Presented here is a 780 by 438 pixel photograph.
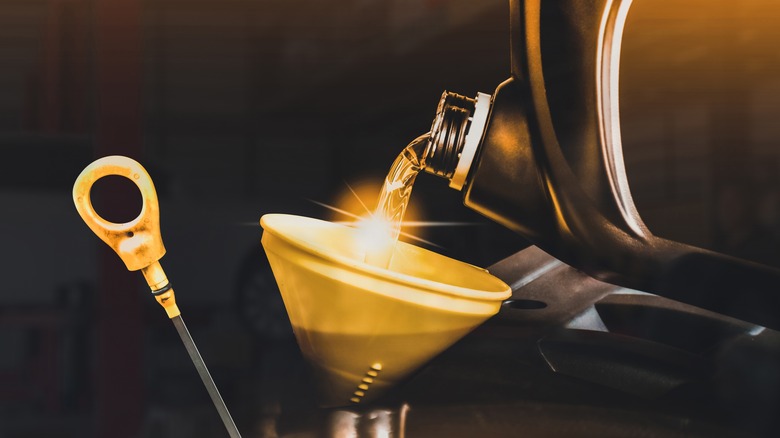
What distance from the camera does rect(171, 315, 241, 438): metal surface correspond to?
0.63 m

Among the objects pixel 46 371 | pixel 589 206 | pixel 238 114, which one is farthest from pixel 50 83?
pixel 589 206

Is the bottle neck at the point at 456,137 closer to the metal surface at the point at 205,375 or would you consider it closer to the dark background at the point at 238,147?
the dark background at the point at 238,147

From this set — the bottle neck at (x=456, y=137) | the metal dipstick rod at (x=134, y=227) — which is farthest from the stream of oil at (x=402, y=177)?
the metal dipstick rod at (x=134, y=227)

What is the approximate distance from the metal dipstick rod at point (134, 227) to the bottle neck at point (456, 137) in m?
0.26

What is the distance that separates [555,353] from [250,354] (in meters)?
0.31

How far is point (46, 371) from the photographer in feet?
2.20

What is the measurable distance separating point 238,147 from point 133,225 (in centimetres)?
13

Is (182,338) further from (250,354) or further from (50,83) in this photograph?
(50,83)

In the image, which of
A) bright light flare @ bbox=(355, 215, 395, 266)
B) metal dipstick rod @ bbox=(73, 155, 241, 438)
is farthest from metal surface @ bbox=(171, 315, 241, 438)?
bright light flare @ bbox=(355, 215, 395, 266)

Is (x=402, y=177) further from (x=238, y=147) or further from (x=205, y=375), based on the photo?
(x=205, y=375)

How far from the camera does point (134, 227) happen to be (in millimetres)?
599

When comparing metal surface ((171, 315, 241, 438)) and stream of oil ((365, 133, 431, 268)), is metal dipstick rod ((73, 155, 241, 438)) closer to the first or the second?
metal surface ((171, 315, 241, 438))

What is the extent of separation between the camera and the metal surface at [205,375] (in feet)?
2.08

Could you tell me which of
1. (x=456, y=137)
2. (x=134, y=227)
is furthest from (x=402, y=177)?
(x=134, y=227)
